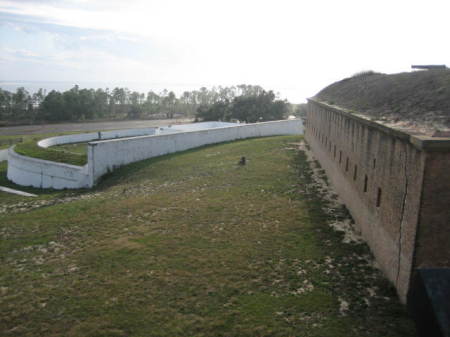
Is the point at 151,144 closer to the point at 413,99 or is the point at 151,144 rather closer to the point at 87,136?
the point at 87,136

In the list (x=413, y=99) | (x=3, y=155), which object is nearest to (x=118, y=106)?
(x=3, y=155)

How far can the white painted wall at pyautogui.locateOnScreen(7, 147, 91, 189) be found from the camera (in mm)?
19500

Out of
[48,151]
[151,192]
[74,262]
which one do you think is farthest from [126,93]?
[74,262]

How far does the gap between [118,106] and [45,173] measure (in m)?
54.4

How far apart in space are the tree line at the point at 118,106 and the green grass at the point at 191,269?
32.2m

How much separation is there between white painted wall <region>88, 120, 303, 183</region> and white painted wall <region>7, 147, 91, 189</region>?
775mm

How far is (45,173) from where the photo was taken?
20.7 m

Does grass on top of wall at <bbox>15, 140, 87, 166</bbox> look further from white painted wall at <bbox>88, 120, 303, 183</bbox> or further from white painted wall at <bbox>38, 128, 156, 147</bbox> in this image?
white painted wall at <bbox>38, 128, 156, 147</bbox>

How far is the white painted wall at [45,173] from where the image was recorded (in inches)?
768

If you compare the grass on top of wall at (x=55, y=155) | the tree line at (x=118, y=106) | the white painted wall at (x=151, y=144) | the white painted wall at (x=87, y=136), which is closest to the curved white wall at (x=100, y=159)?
the white painted wall at (x=151, y=144)

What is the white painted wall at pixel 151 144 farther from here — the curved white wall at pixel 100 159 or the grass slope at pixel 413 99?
the grass slope at pixel 413 99

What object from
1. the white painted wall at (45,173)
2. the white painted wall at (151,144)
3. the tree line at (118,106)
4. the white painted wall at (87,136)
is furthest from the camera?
the tree line at (118,106)

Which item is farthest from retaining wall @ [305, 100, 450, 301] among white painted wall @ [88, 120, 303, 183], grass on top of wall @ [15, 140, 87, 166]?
grass on top of wall @ [15, 140, 87, 166]

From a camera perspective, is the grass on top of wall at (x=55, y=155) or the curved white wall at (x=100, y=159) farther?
the grass on top of wall at (x=55, y=155)
